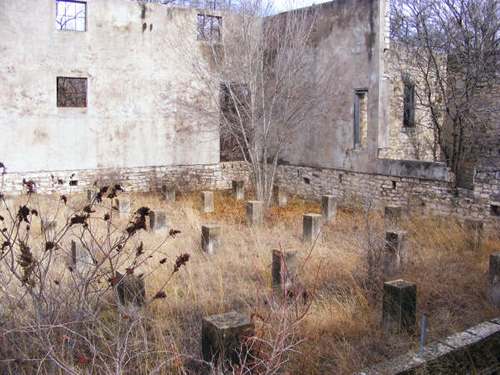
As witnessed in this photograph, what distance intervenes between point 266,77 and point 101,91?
15.8 ft

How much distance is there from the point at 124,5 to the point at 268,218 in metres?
7.99

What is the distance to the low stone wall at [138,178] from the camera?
15039 millimetres

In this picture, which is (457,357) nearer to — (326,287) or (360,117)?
(326,287)

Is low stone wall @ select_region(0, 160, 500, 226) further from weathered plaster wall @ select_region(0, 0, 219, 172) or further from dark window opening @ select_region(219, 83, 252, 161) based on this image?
dark window opening @ select_region(219, 83, 252, 161)

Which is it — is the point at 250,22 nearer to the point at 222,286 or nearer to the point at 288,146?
the point at 288,146

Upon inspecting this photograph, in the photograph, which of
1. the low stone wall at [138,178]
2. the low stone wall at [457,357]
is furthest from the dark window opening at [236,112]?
the low stone wall at [457,357]

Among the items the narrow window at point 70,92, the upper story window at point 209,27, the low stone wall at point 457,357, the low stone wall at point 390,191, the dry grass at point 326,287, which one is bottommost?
the dry grass at point 326,287

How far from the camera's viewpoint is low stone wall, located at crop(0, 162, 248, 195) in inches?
592

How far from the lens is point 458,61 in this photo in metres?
16.6

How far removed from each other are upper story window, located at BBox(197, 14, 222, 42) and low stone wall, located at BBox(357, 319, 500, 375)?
14.0 metres

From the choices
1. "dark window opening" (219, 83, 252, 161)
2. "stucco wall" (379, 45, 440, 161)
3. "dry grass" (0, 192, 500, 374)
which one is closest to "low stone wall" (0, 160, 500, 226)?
"dry grass" (0, 192, 500, 374)

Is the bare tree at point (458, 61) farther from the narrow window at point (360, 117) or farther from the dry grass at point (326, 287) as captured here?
the dry grass at point (326, 287)

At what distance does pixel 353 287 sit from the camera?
6891 millimetres

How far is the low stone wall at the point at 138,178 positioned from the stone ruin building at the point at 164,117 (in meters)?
0.03
